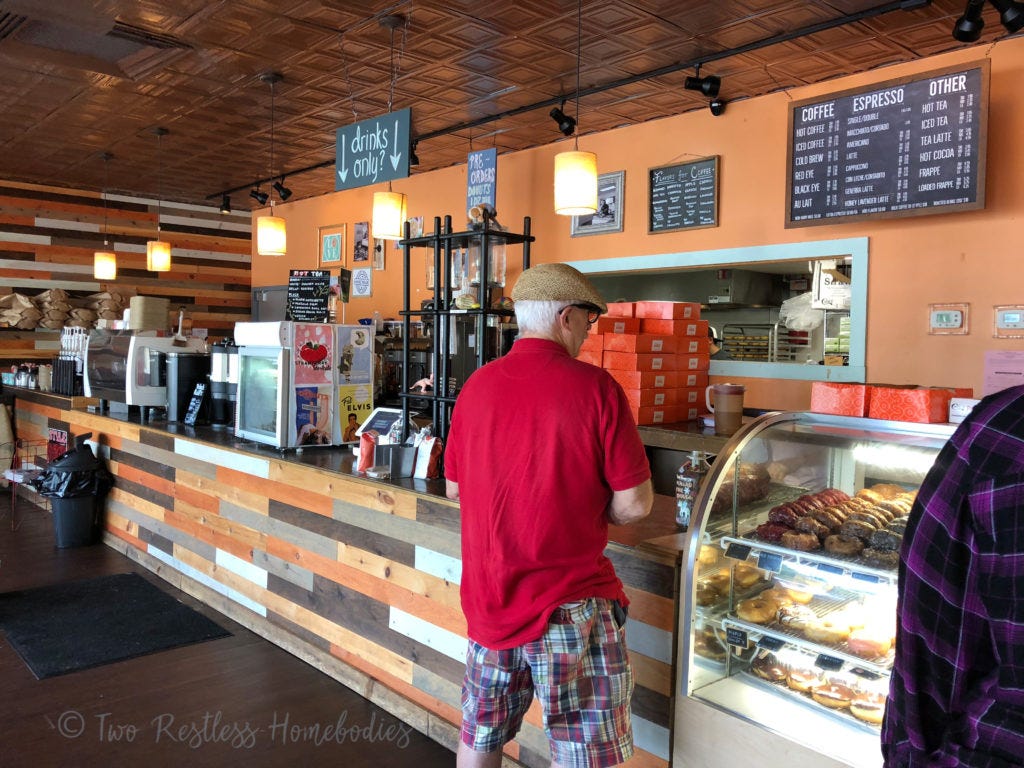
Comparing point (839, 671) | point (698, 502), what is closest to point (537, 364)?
point (698, 502)

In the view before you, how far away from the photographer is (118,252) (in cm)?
934

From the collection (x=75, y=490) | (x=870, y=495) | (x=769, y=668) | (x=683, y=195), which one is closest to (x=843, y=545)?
(x=870, y=495)

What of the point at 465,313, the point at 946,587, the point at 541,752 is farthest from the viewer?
the point at 465,313

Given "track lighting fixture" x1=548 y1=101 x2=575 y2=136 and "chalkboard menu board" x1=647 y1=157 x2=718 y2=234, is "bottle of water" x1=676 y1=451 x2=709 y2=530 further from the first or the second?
"track lighting fixture" x1=548 y1=101 x2=575 y2=136

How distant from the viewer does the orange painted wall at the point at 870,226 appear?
14.1 feet

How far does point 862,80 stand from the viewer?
4859 millimetres

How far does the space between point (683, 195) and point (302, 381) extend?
318 cm

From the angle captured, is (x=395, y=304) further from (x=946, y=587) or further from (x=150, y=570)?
(x=946, y=587)

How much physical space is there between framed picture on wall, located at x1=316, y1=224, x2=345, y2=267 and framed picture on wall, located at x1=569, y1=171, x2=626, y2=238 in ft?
11.4

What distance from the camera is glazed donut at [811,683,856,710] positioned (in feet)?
6.55

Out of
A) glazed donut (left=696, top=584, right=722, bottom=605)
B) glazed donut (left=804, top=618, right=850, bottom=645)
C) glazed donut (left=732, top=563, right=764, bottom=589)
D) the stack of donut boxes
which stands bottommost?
glazed donut (left=804, top=618, right=850, bottom=645)

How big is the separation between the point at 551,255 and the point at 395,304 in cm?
212

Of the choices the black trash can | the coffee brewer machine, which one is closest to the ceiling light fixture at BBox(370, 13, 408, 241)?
the coffee brewer machine

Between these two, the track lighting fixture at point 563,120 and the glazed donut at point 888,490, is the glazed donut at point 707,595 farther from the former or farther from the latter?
the track lighting fixture at point 563,120
